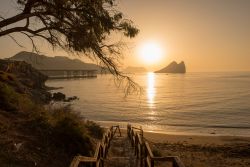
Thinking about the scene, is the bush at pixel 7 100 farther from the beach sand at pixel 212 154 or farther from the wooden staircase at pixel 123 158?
the beach sand at pixel 212 154

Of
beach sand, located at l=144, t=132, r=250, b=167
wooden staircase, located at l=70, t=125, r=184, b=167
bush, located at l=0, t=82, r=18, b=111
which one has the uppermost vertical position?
bush, located at l=0, t=82, r=18, b=111

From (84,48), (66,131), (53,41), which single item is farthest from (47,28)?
(66,131)

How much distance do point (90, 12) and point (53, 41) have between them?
6.39 feet

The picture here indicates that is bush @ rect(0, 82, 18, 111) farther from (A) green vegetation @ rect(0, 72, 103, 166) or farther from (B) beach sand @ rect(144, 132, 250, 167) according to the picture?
(B) beach sand @ rect(144, 132, 250, 167)

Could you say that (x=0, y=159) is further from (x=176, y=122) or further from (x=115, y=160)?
(x=176, y=122)

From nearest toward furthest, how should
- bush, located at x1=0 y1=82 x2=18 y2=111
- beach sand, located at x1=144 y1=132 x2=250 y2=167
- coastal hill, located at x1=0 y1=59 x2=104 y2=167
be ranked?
coastal hill, located at x1=0 y1=59 x2=104 y2=167 → bush, located at x1=0 y1=82 x2=18 y2=111 → beach sand, located at x1=144 y1=132 x2=250 y2=167

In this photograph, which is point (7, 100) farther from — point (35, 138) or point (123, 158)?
Result: point (123, 158)

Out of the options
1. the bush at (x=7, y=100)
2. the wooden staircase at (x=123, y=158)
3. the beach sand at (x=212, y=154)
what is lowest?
the beach sand at (x=212, y=154)

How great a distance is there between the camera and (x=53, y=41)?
43.6ft

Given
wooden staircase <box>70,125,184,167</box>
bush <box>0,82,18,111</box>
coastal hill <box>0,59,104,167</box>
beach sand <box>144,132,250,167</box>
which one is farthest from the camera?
beach sand <box>144,132,250,167</box>

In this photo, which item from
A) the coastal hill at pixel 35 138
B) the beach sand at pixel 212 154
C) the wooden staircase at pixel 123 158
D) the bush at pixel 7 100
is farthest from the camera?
the beach sand at pixel 212 154

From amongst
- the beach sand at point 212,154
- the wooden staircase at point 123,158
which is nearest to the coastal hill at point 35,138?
the wooden staircase at point 123,158

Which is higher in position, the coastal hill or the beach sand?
the coastal hill

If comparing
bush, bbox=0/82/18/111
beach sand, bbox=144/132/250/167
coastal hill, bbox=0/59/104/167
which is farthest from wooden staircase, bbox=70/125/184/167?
beach sand, bbox=144/132/250/167
